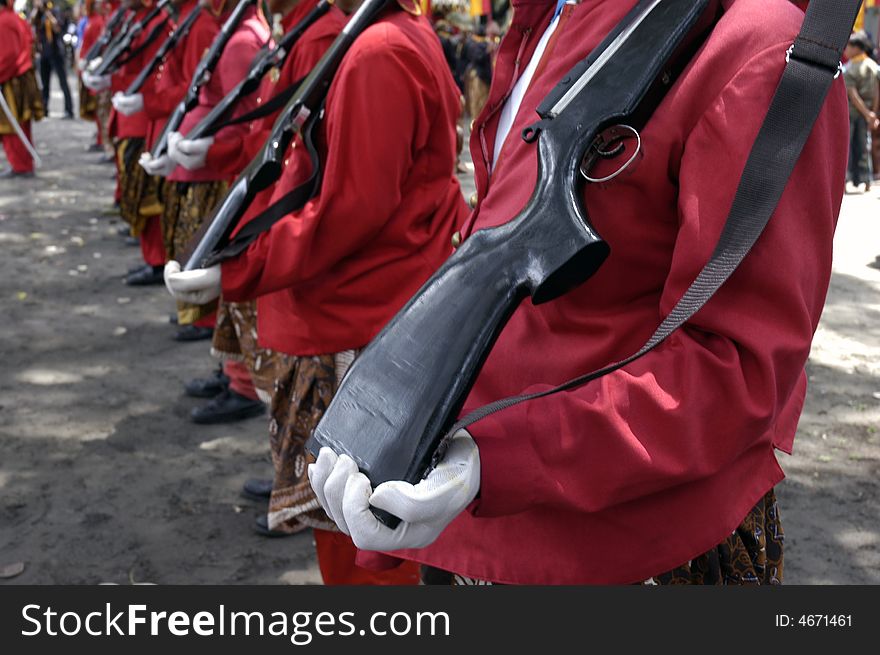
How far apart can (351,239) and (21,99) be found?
10150 millimetres

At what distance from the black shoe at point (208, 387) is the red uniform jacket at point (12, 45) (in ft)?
24.1

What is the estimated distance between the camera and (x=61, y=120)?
57.1 feet

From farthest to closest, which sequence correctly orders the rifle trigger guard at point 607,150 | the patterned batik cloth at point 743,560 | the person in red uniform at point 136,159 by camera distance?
the person in red uniform at point 136,159 < the patterned batik cloth at point 743,560 < the rifle trigger guard at point 607,150

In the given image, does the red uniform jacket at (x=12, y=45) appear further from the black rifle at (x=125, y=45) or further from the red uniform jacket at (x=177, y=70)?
the red uniform jacket at (x=177, y=70)

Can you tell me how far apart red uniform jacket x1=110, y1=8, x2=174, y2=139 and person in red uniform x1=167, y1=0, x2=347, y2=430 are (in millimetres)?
2042

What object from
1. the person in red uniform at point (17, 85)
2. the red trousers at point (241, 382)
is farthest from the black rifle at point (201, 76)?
the person in red uniform at point (17, 85)

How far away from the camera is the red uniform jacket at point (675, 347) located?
1254mm

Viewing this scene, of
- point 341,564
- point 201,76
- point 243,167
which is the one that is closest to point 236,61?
point 201,76

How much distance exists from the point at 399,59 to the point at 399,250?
51 centimetres

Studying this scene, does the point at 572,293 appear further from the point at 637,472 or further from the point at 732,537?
the point at 732,537

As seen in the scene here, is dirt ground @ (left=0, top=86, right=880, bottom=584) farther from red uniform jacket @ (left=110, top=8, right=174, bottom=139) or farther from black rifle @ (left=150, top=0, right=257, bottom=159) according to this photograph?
black rifle @ (left=150, top=0, right=257, bottom=159)

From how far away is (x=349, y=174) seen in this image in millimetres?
2604

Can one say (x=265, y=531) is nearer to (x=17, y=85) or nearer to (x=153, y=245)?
(x=153, y=245)

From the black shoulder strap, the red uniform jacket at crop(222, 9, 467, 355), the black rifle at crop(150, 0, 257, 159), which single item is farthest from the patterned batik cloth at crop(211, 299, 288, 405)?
the black shoulder strap
